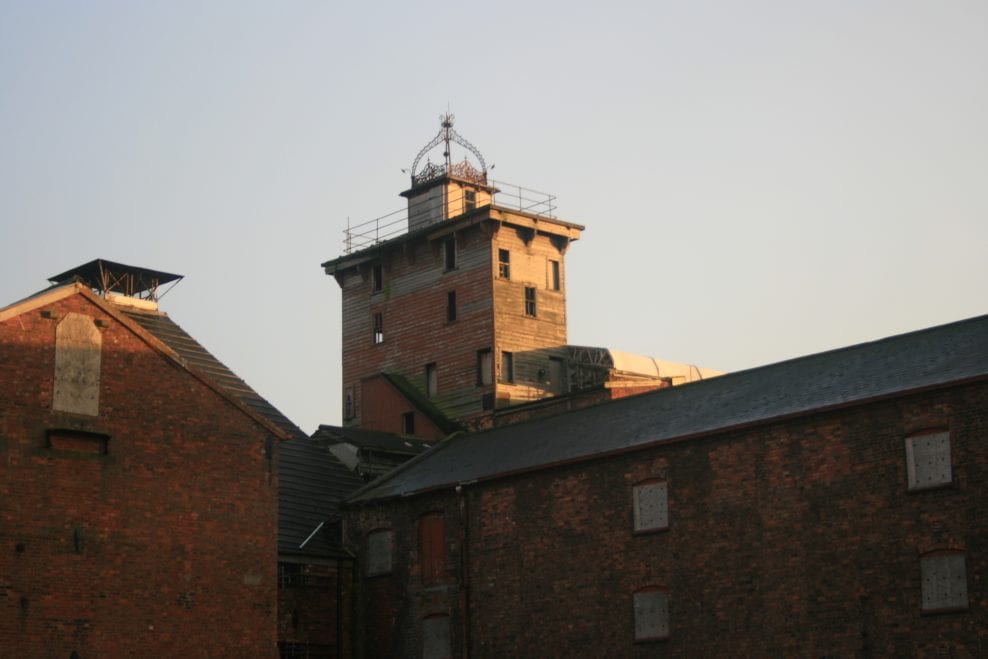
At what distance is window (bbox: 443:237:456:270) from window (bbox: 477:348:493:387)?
404 cm

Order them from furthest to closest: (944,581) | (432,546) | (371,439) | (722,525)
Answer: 1. (371,439)
2. (432,546)
3. (722,525)
4. (944,581)

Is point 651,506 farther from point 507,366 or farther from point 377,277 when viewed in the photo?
point 377,277

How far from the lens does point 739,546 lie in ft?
97.0

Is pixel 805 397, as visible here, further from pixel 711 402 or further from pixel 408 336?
pixel 408 336

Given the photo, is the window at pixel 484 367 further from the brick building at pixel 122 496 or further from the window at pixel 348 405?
the brick building at pixel 122 496

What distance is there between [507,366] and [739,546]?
80.5ft

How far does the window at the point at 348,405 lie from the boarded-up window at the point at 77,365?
87.8ft

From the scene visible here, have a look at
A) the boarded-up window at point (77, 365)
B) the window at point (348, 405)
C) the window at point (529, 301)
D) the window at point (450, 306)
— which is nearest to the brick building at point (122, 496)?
the boarded-up window at point (77, 365)

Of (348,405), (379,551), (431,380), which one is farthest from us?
A: (348,405)

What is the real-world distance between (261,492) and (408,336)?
76.4ft

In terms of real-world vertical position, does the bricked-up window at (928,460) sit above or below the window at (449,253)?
below

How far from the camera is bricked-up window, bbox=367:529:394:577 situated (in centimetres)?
3766

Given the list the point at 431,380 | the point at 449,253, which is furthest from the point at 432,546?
the point at 449,253

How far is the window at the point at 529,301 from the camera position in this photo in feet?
181
